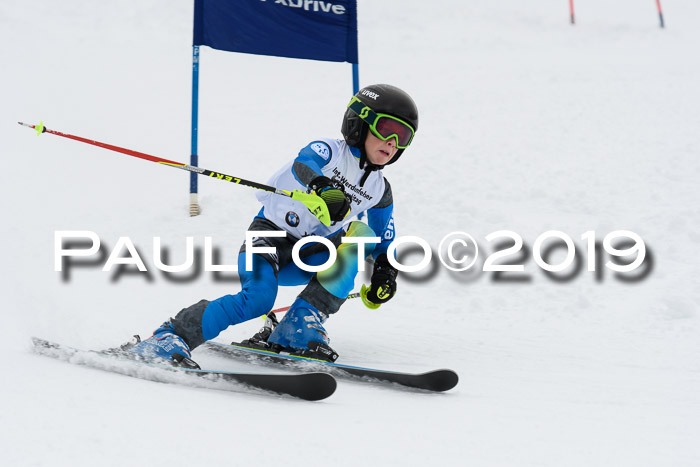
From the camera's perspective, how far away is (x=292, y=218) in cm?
385

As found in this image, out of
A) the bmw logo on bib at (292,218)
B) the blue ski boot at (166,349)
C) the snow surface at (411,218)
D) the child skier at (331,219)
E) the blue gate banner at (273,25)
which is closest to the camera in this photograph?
the snow surface at (411,218)

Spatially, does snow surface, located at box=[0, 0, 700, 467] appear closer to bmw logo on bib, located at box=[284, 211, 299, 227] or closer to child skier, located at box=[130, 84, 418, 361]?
child skier, located at box=[130, 84, 418, 361]

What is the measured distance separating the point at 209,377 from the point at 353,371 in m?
0.80

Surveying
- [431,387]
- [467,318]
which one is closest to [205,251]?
[467,318]

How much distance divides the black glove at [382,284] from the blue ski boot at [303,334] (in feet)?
1.00

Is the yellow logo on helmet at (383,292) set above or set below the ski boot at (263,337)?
above

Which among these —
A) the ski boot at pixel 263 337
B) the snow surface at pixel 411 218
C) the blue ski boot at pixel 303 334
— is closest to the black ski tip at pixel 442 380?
the snow surface at pixel 411 218

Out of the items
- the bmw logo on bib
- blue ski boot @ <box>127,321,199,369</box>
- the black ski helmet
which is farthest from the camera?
the bmw logo on bib

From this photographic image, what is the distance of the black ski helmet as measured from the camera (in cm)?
368

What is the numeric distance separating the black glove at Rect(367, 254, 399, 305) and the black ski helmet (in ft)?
2.30

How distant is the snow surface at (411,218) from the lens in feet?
7.37

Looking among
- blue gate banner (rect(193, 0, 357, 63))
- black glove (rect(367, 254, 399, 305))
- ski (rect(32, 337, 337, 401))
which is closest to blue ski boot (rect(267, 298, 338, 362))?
black glove (rect(367, 254, 399, 305))

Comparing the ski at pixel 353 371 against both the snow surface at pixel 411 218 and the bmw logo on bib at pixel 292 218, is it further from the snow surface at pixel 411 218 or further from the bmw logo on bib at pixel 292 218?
the bmw logo on bib at pixel 292 218

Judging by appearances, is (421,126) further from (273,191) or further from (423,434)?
(423,434)
